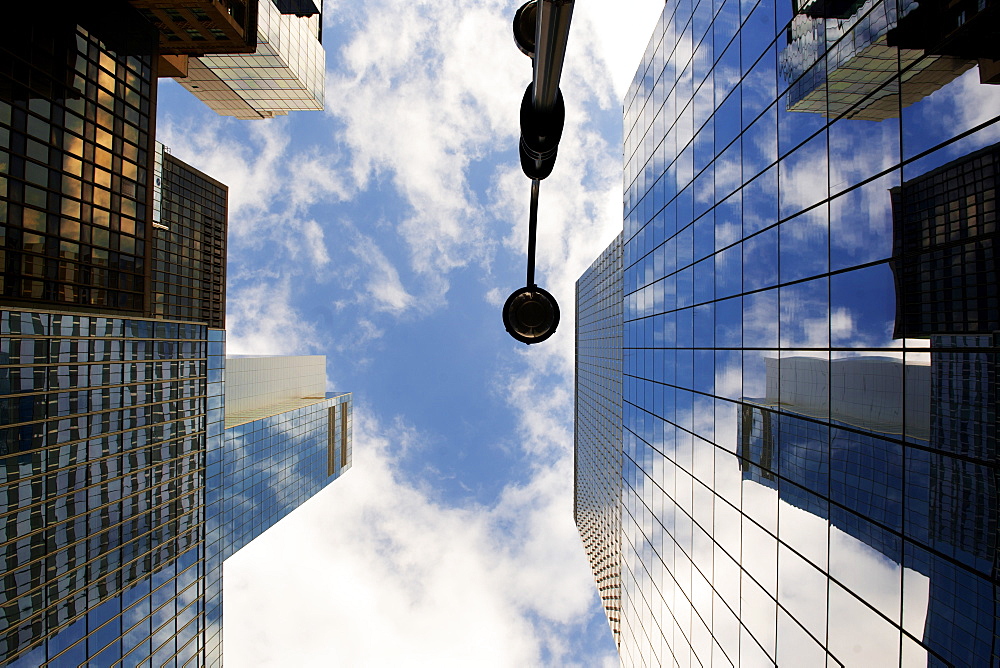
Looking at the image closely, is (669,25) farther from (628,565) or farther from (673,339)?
(628,565)

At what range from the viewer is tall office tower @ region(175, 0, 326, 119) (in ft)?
186

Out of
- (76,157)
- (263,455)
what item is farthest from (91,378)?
(263,455)

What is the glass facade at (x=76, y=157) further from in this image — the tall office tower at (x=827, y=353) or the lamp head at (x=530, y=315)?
the tall office tower at (x=827, y=353)

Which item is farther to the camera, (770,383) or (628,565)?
(628,565)

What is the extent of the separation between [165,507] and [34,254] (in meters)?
21.7

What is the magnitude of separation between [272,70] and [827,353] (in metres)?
70.9

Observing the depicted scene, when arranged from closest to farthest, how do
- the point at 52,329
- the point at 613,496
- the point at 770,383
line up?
the point at 770,383, the point at 52,329, the point at 613,496

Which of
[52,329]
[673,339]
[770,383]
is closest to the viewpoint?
[770,383]

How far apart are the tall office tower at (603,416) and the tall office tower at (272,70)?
5480 centimetres

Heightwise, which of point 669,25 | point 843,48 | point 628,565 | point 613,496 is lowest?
point 613,496

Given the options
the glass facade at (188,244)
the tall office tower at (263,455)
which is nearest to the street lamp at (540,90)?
the tall office tower at (263,455)

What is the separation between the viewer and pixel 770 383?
15172mm

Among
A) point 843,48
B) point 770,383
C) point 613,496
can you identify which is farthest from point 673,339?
point 613,496

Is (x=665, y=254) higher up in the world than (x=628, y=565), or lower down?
higher up
